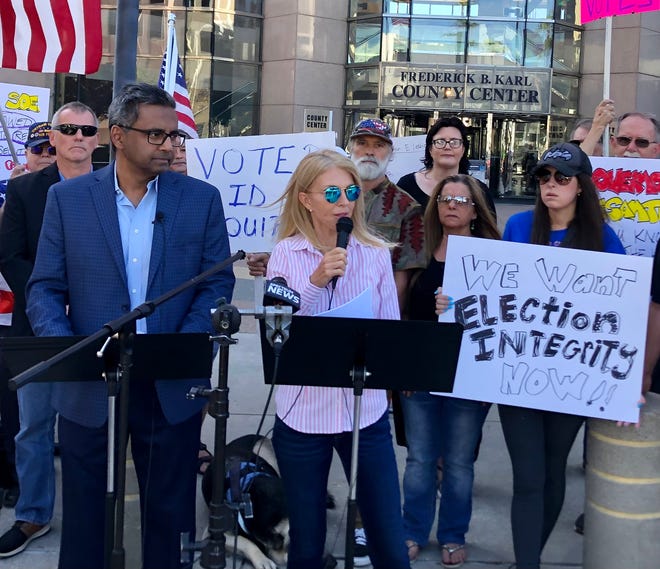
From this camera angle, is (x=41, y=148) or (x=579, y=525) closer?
(x=579, y=525)

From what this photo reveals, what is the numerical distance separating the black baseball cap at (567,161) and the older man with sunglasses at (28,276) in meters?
2.40

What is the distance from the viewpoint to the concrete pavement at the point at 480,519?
414cm

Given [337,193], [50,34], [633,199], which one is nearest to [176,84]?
[50,34]

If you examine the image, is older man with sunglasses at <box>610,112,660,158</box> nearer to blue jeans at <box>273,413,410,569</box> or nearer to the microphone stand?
blue jeans at <box>273,413,410,569</box>

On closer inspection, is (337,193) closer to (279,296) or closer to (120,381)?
(279,296)

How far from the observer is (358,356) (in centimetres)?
283

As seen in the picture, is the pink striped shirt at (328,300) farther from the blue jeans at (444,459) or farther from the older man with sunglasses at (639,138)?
the older man with sunglasses at (639,138)

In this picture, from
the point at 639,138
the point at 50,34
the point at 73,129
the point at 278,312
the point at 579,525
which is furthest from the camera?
the point at 50,34

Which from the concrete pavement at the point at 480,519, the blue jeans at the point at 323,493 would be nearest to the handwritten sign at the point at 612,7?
the concrete pavement at the point at 480,519

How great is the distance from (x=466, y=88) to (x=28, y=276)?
71.3 ft

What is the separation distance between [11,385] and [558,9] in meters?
24.9

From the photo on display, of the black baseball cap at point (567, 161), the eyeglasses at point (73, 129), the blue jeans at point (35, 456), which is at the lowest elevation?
the blue jeans at point (35, 456)

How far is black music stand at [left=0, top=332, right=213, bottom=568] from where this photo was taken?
2.71 metres

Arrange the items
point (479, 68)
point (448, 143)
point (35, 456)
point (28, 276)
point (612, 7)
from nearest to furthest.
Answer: point (28, 276)
point (35, 456)
point (448, 143)
point (612, 7)
point (479, 68)
